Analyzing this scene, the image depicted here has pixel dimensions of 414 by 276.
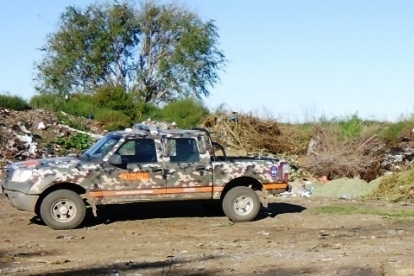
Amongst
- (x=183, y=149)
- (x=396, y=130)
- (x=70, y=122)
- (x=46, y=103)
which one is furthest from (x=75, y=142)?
(x=183, y=149)

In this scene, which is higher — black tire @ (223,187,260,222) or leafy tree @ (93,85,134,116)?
leafy tree @ (93,85,134,116)

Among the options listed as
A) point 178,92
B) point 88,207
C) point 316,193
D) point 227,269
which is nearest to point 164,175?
point 88,207

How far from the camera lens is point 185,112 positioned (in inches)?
1538

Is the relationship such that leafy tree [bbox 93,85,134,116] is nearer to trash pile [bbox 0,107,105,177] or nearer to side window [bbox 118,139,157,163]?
trash pile [bbox 0,107,105,177]

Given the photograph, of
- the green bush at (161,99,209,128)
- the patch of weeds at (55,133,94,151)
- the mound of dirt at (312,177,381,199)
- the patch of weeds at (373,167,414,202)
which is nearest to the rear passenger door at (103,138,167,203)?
the patch of weeds at (373,167,414,202)

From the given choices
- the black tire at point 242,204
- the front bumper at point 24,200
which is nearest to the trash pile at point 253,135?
the black tire at point 242,204

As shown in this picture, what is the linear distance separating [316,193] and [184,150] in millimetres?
8884

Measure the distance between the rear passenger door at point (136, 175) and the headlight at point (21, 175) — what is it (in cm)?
144

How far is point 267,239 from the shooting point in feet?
43.7

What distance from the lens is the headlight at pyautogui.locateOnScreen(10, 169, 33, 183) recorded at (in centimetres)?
1412

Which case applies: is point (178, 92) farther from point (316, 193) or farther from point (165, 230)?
point (165, 230)

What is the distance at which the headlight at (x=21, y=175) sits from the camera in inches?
556

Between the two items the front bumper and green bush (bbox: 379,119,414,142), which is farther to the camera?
green bush (bbox: 379,119,414,142)

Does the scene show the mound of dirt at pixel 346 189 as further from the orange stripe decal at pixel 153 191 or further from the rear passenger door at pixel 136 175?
the rear passenger door at pixel 136 175
